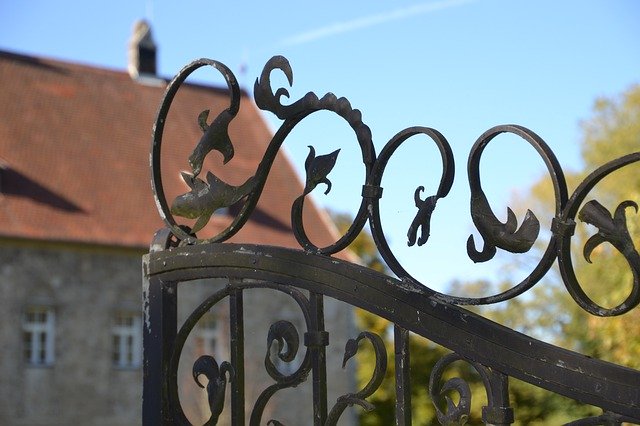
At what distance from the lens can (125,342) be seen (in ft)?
80.2

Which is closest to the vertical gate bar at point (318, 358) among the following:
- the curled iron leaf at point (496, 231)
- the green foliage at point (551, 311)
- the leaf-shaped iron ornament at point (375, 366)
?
the leaf-shaped iron ornament at point (375, 366)

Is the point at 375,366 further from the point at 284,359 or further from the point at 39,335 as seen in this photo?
the point at 39,335

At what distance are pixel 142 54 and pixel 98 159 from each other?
15.2 feet

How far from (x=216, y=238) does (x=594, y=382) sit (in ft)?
3.42

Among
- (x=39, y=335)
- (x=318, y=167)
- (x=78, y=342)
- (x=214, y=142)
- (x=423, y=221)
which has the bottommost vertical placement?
(x=423, y=221)

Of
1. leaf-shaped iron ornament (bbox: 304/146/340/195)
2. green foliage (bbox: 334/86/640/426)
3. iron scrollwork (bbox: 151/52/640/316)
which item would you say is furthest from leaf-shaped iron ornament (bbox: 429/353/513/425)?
green foliage (bbox: 334/86/640/426)

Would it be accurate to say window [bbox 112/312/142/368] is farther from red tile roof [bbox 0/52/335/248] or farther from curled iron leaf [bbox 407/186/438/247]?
curled iron leaf [bbox 407/186/438/247]

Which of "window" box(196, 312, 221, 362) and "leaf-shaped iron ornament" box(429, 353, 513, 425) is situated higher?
"window" box(196, 312, 221, 362)

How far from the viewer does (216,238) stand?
8.63ft

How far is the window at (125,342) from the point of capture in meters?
24.3

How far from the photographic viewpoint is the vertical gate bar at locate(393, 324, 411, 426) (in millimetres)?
2193

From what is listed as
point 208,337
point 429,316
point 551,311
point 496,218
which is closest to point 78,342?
point 208,337

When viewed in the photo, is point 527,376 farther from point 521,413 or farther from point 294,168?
point 294,168

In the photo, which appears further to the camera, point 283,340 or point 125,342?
point 125,342
